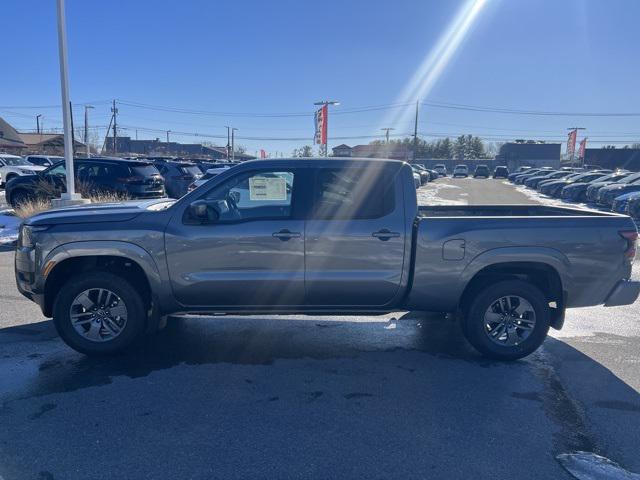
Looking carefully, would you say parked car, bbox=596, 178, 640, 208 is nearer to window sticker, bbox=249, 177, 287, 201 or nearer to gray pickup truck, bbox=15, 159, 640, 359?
gray pickup truck, bbox=15, 159, 640, 359

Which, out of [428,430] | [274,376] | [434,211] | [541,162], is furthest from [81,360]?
[541,162]

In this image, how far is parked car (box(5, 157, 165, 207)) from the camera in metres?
13.4

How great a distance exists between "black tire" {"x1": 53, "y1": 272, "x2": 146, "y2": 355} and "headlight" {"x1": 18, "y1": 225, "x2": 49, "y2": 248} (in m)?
0.49

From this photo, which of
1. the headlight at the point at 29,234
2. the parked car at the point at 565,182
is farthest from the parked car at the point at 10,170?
the parked car at the point at 565,182

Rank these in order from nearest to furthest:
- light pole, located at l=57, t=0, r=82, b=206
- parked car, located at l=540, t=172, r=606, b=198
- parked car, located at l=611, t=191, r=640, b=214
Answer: light pole, located at l=57, t=0, r=82, b=206, parked car, located at l=611, t=191, r=640, b=214, parked car, located at l=540, t=172, r=606, b=198

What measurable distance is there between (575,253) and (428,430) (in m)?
2.31

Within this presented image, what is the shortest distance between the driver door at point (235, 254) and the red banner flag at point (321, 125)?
26.9 m

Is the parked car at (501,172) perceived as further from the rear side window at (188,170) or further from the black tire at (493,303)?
the black tire at (493,303)

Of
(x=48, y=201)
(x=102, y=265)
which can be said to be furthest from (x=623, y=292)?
(x=48, y=201)

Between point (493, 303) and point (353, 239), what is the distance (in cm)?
152

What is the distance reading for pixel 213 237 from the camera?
4426 mm

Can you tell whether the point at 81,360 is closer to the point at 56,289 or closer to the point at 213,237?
the point at 56,289

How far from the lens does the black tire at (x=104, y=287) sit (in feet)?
14.8

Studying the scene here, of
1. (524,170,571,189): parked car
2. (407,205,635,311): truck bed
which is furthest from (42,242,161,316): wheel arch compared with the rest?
(524,170,571,189): parked car
